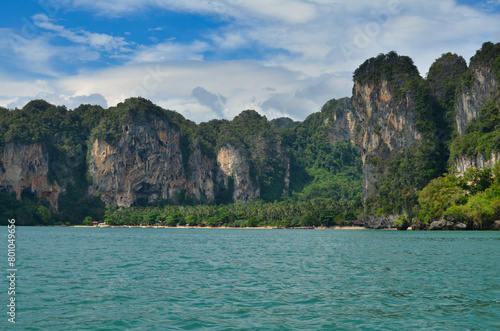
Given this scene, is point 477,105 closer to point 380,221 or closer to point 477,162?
point 477,162

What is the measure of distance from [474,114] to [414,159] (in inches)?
685

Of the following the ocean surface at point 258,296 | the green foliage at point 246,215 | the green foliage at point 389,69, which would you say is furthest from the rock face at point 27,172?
the ocean surface at point 258,296

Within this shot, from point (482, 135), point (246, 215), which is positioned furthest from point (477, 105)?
point (246, 215)

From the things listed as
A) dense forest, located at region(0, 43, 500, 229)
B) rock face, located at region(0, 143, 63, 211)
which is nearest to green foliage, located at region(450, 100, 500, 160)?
dense forest, located at region(0, 43, 500, 229)

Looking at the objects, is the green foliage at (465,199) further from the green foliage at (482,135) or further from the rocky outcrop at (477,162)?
the green foliage at (482,135)

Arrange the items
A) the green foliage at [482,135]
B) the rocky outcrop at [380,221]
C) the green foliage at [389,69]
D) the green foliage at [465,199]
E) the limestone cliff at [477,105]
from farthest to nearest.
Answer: the green foliage at [389,69] → the rocky outcrop at [380,221] → the limestone cliff at [477,105] → the green foliage at [482,135] → the green foliage at [465,199]

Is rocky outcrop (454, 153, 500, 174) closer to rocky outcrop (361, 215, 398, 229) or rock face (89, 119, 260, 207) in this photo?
rocky outcrop (361, 215, 398, 229)

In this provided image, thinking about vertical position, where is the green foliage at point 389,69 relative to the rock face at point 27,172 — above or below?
above

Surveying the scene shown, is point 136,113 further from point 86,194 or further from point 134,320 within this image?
point 134,320

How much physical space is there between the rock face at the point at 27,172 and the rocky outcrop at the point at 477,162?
431ft

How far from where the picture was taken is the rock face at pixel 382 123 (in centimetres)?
→ 12772

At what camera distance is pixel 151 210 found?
576 feet

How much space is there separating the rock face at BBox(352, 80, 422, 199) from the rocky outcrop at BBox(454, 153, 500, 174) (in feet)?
62.6

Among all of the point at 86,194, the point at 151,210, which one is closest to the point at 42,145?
the point at 86,194
